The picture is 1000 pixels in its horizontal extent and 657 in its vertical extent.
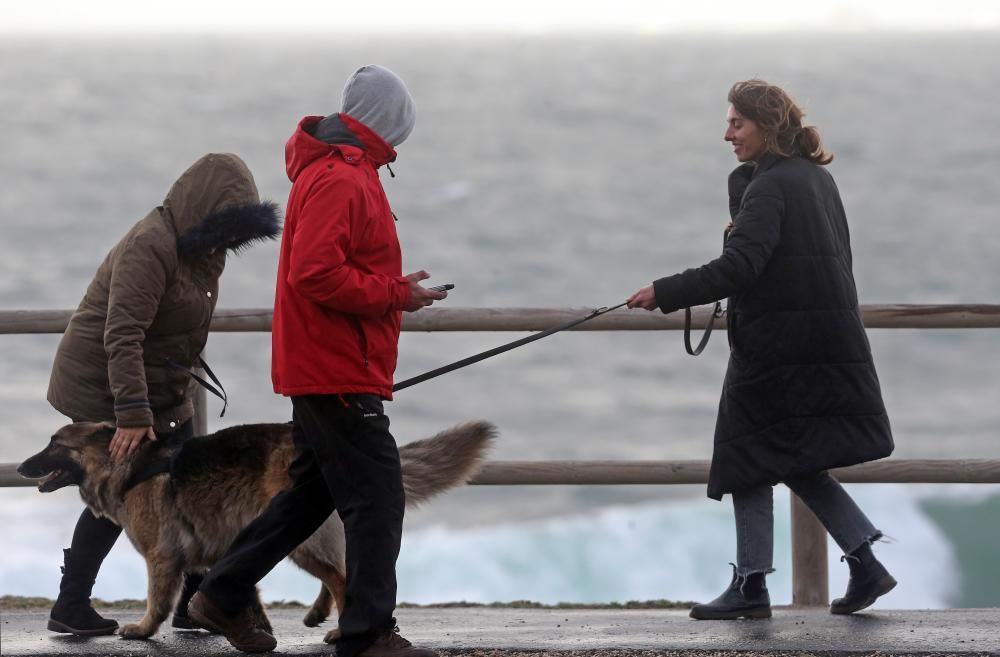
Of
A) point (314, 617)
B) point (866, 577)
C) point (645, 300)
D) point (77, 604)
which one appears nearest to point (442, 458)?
point (314, 617)

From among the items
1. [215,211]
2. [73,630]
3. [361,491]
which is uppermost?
[215,211]

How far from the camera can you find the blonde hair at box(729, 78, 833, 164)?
4230mm

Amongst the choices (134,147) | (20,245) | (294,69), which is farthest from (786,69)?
(20,245)

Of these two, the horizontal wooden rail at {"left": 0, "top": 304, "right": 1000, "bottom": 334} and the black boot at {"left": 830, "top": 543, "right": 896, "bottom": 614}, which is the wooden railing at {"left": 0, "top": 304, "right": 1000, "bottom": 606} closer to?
the horizontal wooden rail at {"left": 0, "top": 304, "right": 1000, "bottom": 334}

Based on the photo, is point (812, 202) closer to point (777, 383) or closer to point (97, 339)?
point (777, 383)

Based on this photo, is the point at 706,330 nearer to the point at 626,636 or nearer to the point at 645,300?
the point at 645,300

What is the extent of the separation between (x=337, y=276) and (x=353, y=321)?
162 millimetres

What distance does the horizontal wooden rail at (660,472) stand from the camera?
4.96m

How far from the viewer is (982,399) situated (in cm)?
1897

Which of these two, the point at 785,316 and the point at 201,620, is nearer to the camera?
the point at 201,620

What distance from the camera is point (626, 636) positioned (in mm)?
4277

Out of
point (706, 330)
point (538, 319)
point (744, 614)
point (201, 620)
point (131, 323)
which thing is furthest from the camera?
point (538, 319)

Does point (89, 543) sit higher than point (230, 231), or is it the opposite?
point (230, 231)

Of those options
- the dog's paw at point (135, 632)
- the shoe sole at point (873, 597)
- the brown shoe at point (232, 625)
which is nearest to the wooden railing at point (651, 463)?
the shoe sole at point (873, 597)
